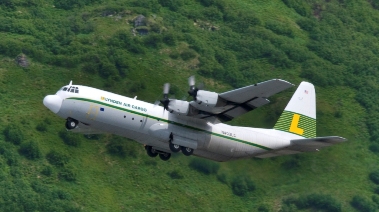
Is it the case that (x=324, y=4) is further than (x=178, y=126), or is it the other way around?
(x=324, y=4)

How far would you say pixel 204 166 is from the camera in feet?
198

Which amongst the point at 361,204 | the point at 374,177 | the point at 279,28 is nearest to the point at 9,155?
the point at 361,204

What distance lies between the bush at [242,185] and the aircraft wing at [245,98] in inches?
459

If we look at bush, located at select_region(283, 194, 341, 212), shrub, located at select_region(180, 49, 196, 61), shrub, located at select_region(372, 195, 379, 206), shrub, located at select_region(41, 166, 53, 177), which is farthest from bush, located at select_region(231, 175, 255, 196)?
shrub, located at select_region(180, 49, 196, 61)

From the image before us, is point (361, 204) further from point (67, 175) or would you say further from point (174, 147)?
point (174, 147)

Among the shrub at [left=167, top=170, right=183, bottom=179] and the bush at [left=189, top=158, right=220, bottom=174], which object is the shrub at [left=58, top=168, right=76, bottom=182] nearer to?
the shrub at [left=167, top=170, right=183, bottom=179]

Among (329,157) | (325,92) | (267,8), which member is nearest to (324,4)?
(267,8)

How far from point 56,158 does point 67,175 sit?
70.6 inches

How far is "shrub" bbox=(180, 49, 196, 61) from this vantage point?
79.8 m

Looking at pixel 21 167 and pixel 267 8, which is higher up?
pixel 267 8

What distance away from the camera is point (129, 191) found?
210 ft

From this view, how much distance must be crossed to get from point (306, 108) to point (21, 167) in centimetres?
2439

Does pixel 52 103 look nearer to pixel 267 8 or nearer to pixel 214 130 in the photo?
pixel 214 130

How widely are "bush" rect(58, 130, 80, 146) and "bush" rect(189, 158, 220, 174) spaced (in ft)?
32.8
